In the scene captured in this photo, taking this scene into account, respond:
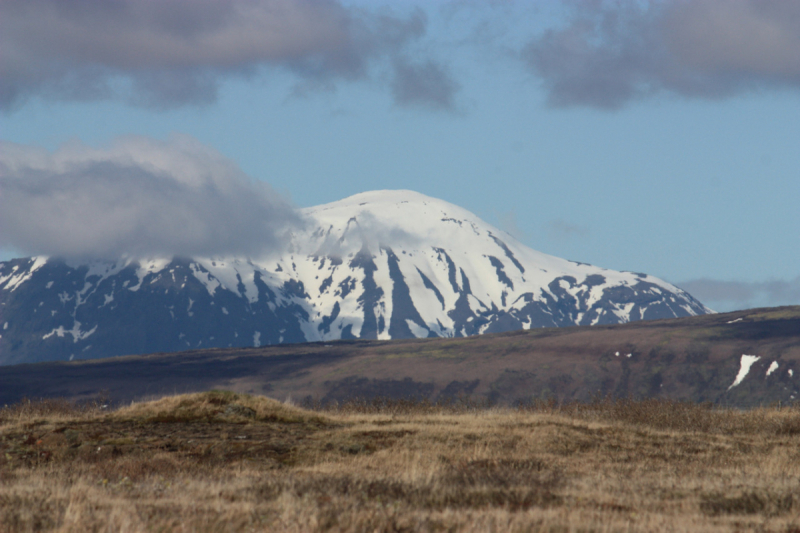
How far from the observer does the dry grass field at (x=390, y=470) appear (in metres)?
12.5

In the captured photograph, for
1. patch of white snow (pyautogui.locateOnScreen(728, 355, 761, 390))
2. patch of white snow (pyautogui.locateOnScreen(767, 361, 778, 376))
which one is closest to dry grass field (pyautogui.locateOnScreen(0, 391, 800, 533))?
patch of white snow (pyautogui.locateOnScreen(728, 355, 761, 390))

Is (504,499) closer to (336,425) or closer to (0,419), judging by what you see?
(336,425)

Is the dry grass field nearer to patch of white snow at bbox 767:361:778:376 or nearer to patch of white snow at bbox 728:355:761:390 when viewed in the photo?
patch of white snow at bbox 728:355:761:390

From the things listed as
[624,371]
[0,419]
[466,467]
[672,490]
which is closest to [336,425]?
[466,467]

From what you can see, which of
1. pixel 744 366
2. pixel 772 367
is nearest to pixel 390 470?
pixel 772 367

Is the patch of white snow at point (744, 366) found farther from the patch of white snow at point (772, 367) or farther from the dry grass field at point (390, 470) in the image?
the dry grass field at point (390, 470)

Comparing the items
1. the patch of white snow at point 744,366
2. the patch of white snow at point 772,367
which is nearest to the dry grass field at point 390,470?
the patch of white snow at point 744,366

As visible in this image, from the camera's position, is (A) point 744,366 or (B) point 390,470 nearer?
(B) point 390,470

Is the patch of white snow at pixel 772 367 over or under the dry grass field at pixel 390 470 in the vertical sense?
under

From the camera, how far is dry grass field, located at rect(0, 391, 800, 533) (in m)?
12.5

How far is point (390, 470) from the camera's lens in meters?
20.3

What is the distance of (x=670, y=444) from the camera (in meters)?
26.8

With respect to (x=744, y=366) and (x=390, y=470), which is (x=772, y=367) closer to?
(x=744, y=366)

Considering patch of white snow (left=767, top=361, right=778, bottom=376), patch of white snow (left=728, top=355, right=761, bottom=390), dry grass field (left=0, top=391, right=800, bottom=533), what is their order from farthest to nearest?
patch of white snow (left=728, top=355, right=761, bottom=390)
patch of white snow (left=767, top=361, right=778, bottom=376)
dry grass field (left=0, top=391, right=800, bottom=533)
